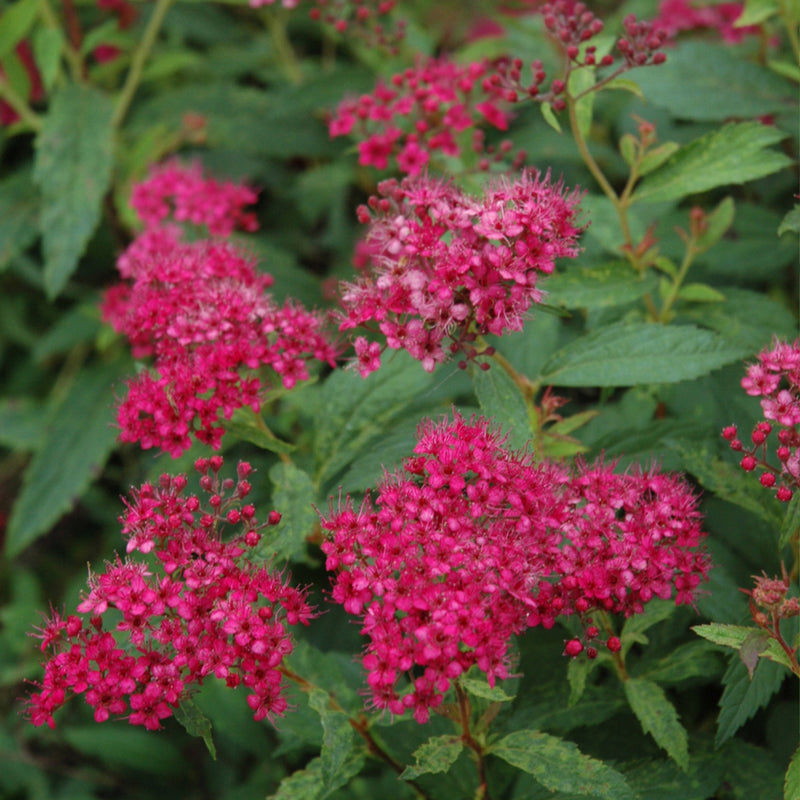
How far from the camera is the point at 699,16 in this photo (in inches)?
146

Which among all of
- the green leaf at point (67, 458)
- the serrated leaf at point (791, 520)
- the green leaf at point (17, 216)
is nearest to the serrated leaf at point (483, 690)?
the serrated leaf at point (791, 520)

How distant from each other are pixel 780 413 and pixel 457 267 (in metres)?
0.79

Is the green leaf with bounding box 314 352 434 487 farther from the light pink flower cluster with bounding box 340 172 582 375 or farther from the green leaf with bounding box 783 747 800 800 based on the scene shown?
the green leaf with bounding box 783 747 800 800

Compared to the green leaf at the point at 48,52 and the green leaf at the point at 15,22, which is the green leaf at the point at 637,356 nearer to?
the green leaf at the point at 48,52

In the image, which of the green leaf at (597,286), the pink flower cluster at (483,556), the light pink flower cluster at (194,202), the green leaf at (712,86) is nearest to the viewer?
the pink flower cluster at (483,556)

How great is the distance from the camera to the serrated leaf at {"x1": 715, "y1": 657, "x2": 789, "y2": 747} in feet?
5.97

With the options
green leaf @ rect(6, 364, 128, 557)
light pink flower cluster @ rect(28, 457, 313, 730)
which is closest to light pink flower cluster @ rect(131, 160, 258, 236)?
green leaf @ rect(6, 364, 128, 557)

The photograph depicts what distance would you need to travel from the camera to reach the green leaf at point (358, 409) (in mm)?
2432

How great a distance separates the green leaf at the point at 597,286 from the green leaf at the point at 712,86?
769mm

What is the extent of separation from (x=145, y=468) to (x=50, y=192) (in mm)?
1218

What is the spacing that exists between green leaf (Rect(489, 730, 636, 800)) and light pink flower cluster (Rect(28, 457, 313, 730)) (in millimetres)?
512

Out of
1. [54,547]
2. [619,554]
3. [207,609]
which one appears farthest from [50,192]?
[619,554]

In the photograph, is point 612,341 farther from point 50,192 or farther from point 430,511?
point 50,192

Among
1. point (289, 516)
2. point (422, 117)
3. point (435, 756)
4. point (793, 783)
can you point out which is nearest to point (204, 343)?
point (289, 516)
